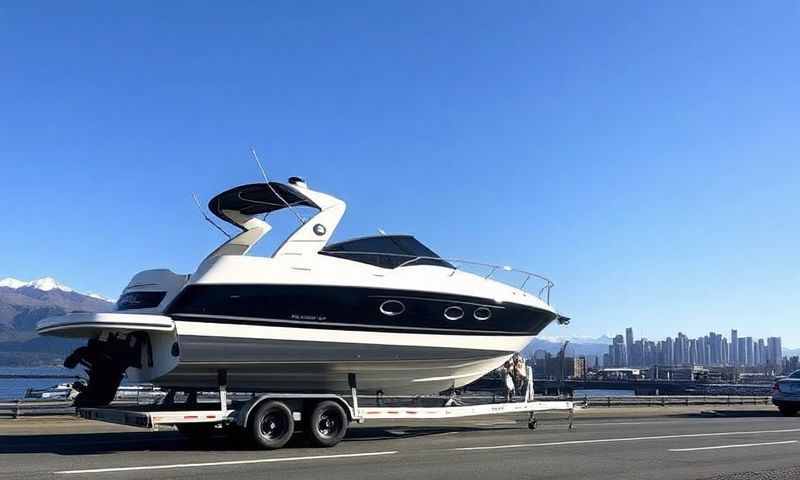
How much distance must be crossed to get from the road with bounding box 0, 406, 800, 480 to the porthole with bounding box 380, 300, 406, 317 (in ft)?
7.62

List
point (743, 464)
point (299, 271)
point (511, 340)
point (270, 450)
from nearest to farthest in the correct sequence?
point (743, 464) < point (270, 450) < point (299, 271) < point (511, 340)

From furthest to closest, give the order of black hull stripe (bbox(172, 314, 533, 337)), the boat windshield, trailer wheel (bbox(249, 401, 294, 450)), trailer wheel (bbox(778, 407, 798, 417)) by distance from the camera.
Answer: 1. trailer wheel (bbox(778, 407, 798, 417))
2. the boat windshield
3. black hull stripe (bbox(172, 314, 533, 337))
4. trailer wheel (bbox(249, 401, 294, 450))

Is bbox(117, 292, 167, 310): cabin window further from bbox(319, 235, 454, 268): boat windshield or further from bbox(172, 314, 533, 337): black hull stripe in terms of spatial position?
bbox(319, 235, 454, 268): boat windshield

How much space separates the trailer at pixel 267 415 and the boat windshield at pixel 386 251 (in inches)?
84.9

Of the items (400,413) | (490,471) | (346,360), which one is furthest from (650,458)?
(346,360)

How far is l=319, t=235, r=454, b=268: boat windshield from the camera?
45.8ft

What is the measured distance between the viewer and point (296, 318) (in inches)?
505

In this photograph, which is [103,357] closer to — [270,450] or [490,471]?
[270,450]

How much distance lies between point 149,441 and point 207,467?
14.3 feet

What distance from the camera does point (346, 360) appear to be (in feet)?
44.0

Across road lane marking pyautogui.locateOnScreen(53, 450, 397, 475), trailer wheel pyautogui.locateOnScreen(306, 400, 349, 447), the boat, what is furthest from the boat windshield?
road lane marking pyautogui.locateOnScreen(53, 450, 397, 475)

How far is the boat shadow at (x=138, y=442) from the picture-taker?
12066 mm

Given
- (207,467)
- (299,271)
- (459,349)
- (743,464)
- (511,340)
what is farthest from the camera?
(511,340)

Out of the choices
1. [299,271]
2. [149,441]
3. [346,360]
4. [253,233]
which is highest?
[253,233]
